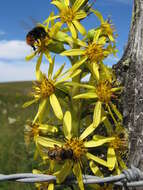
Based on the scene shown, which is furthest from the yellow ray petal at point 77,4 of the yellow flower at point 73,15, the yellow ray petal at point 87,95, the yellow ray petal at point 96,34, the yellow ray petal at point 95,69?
the yellow ray petal at point 87,95

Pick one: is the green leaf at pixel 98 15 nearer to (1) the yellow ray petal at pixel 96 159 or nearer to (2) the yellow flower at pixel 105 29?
(2) the yellow flower at pixel 105 29

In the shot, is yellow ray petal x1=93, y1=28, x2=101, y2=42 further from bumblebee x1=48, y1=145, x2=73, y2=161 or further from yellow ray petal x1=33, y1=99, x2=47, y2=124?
bumblebee x1=48, y1=145, x2=73, y2=161

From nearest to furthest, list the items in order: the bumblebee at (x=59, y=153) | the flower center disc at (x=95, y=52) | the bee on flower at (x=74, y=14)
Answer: the bumblebee at (x=59, y=153)
the flower center disc at (x=95, y=52)
the bee on flower at (x=74, y=14)

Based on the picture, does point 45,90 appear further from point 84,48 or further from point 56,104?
point 84,48

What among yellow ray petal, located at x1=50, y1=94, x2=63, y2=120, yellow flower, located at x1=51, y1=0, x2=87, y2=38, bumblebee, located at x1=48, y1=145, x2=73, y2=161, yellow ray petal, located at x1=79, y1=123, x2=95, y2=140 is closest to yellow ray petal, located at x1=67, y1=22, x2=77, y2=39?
yellow flower, located at x1=51, y1=0, x2=87, y2=38

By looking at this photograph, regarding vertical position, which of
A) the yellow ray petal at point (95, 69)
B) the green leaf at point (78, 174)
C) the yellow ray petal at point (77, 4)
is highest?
the yellow ray petal at point (77, 4)

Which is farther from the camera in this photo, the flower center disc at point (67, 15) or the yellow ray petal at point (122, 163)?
the flower center disc at point (67, 15)

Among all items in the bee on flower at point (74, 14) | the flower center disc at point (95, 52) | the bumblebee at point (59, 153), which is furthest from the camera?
the bee on flower at point (74, 14)

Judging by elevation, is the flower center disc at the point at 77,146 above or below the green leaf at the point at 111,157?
above
